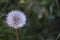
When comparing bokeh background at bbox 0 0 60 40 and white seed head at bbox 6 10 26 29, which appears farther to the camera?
bokeh background at bbox 0 0 60 40

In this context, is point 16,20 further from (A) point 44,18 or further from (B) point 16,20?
(A) point 44,18

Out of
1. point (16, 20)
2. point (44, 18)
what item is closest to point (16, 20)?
point (16, 20)

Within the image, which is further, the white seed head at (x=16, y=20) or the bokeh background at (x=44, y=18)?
the bokeh background at (x=44, y=18)

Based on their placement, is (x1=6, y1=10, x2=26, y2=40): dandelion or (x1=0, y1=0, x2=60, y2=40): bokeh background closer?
(x1=6, y1=10, x2=26, y2=40): dandelion

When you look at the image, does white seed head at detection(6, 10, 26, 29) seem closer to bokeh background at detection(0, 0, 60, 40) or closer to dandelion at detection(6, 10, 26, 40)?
dandelion at detection(6, 10, 26, 40)

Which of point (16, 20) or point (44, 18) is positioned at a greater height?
point (44, 18)

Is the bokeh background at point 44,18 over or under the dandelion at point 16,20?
over

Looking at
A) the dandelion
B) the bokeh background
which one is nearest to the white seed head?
the dandelion

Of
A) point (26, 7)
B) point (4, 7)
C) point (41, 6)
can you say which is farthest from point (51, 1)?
point (4, 7)

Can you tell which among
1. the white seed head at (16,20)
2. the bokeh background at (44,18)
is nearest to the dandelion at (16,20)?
the white seed head at (16,20)

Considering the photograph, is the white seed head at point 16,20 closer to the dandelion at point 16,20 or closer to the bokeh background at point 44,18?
the dandelion at point 16,20

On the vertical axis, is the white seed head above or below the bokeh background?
below

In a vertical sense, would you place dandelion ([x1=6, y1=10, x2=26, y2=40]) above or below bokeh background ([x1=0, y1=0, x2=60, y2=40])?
below
